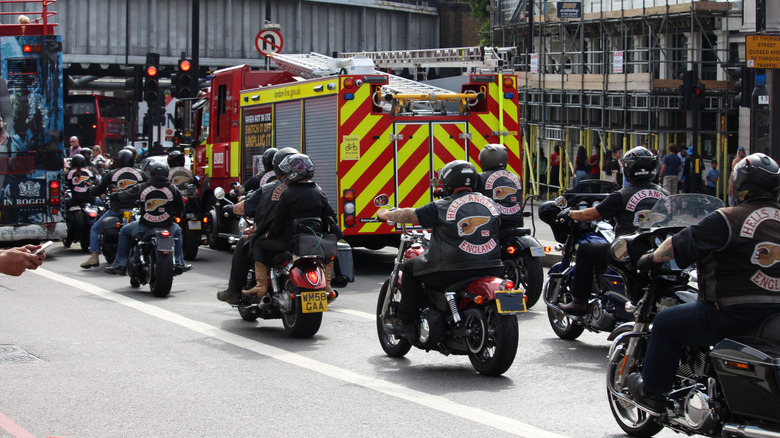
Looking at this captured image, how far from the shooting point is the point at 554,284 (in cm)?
952

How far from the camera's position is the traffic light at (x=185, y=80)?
23739mm

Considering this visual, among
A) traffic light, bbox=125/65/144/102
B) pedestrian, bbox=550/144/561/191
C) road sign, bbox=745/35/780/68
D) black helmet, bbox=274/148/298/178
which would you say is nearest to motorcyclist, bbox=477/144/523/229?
black helmet, bbox=274/148/298/178

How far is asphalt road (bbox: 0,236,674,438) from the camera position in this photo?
255 inches

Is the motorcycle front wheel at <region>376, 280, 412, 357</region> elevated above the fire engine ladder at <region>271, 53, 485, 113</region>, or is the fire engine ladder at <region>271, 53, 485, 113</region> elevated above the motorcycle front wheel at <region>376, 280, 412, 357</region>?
the fire engine ladder at <region>271, 53, 485, 113</region>

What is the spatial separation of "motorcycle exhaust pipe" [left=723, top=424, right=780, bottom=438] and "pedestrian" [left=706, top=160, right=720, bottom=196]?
20.6 metres

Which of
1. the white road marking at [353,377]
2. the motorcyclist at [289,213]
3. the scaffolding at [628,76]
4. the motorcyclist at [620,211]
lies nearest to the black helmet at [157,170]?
the white road marking at [353,377]

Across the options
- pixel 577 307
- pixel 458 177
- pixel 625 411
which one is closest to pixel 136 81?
pixel 577 307

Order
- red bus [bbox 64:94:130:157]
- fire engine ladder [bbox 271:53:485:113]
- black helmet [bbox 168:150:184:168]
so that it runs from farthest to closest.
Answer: red bus [bbox 64:94:130:157], black helmet [bbox 168:150:184:168], fire engine ladder [bbox 271:53:485:113]

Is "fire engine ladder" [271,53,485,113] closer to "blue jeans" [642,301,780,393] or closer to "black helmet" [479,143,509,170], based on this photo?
"black helmet" [479,143,509,170]

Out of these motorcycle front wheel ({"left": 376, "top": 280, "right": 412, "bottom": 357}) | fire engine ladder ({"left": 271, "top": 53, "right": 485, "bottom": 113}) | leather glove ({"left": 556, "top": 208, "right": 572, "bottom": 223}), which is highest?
fire engine ladder ({"left": 271, "top": 53, "right": 485, "bottom": 113})

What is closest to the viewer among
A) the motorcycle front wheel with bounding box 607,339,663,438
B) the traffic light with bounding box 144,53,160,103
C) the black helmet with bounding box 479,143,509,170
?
the motorcycle front wheel with bounding box 607,339,663,438

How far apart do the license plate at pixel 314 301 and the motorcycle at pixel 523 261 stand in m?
2.54

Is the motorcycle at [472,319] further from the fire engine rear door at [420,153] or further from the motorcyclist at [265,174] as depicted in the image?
the fire engine rear door at [420,153]

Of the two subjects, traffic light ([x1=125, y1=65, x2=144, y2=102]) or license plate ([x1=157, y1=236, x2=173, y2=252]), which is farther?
traffic light ([x1=125, y1=65, x2=144, y2=102])
